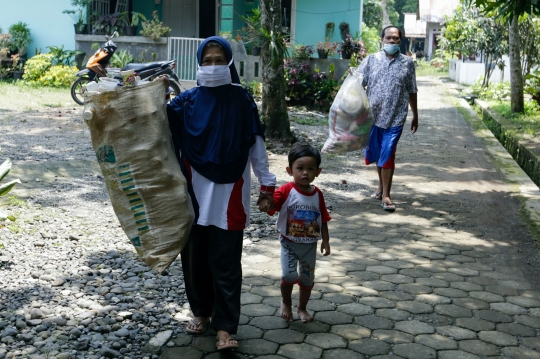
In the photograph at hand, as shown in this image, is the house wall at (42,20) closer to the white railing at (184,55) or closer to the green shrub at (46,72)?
the green shrub at (46,72)

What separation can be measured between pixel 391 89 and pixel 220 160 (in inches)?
151

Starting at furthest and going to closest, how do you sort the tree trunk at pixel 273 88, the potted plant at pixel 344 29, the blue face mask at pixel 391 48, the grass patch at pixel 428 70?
1. the grass patch at pixel 428 70
2. the potted plant at pixel 344 29
3. the tree trunk at pixel 273 88
4. the blue face mask at pixel 391 48

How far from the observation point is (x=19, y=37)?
17.2 metres

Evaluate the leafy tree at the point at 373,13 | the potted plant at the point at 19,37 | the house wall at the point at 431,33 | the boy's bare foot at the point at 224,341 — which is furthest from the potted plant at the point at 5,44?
the house wall at the point at 431,33

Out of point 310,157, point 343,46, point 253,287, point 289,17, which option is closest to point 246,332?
point 253,287

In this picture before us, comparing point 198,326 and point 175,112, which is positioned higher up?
point 175,112

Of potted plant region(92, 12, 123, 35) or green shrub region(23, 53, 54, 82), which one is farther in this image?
potted plant region(92, 12, 123, 35)

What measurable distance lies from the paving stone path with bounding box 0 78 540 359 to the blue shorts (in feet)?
1.69

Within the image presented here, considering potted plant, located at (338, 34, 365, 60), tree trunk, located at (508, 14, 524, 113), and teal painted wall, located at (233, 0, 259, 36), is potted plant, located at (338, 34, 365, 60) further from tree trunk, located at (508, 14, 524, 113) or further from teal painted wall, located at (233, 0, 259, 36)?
tree trunk, located at (508, 14, 524, 113)

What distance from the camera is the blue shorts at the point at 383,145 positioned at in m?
7.00

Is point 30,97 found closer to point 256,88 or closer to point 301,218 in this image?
point 256,88

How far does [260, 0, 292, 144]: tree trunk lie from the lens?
995 cm

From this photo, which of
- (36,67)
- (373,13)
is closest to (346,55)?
(36,67)


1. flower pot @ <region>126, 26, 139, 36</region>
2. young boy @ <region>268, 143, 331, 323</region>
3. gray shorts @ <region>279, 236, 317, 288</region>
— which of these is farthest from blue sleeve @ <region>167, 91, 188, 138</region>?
flower pot @ <region>126, 26, 139, 36</region>
